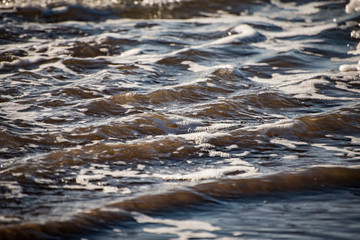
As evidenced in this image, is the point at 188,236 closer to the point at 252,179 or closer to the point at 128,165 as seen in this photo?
the point at 252,179

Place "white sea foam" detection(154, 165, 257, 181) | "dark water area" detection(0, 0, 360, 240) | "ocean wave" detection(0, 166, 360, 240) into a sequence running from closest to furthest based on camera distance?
"ocean wave" detection(0, 166, 360, 240)
"dark water area" detection(0, 0, 360, 240)
"white sea foam" detection(154, 165, 257, 181)

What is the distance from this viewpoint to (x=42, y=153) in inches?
112

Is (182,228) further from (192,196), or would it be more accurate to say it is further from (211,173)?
(211,173)

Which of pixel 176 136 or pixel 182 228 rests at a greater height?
pixel 176 136

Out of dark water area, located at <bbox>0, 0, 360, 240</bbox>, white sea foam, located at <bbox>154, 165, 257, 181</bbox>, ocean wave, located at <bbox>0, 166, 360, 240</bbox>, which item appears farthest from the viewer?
white sea foam, located at <bbox>154, 165, 257, 181</bbox>

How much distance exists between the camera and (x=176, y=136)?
3230 mm

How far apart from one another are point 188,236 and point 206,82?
2.89 metres

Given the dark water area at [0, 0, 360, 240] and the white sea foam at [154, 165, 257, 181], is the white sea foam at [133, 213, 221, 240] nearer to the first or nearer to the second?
the dark water area at [0, 0, 360, 240]

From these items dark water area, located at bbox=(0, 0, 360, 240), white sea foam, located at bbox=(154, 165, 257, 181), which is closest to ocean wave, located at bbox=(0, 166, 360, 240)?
dark water area, located at bbox=(0, 0, 360, 240)

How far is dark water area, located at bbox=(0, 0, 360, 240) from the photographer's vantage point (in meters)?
2.15

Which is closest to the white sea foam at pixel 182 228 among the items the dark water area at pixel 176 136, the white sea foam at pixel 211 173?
the dark water area at pixel 176 136

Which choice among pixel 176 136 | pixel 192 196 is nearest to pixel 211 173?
pixel 192 196

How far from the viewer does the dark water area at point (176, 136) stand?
7.06 feet

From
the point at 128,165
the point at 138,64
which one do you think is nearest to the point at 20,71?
the point at 138,64
